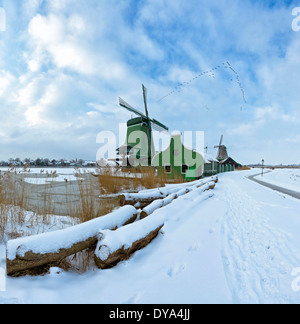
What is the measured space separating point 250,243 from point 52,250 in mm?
3027

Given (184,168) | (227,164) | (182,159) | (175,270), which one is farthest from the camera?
(227,164)

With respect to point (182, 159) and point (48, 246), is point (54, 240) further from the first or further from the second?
point (182, 159)

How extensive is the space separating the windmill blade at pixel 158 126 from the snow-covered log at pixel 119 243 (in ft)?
72.8

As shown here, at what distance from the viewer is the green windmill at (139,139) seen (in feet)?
69.9

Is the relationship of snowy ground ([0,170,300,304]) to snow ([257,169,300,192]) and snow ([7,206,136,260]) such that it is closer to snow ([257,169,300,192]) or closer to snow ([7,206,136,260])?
snow ([7,206,136,260])

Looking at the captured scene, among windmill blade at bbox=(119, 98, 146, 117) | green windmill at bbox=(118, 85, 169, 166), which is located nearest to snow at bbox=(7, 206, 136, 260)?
green windmill at bbox=(118, 85, 169, 166)

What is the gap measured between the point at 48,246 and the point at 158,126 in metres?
24.3

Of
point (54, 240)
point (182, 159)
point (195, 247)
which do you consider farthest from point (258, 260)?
point (182, 159)

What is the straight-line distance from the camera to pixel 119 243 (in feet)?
6.62

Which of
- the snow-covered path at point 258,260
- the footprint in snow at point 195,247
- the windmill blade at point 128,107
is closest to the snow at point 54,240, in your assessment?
the footprint in snow at point 195,247

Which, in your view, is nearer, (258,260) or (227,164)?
(258,260)

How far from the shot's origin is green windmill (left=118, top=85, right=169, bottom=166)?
21.3m

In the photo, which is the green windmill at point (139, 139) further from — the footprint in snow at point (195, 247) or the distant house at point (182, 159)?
the footprint in snow at point (195, 247)

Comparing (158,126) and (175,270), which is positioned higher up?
(158,126)
